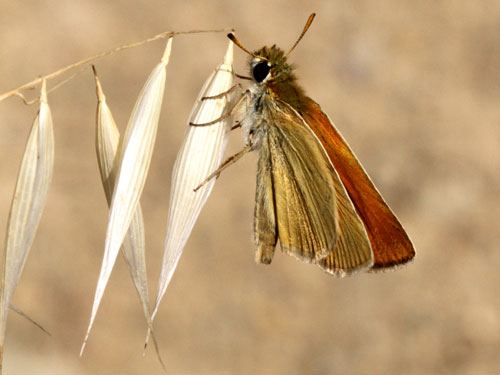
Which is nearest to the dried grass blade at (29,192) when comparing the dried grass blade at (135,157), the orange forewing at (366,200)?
the dried grass blade at (135,157)

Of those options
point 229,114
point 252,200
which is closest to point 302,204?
point 229,114

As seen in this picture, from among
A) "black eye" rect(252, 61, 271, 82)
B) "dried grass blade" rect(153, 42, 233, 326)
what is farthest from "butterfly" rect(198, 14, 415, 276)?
"dried grass blade" rect(153, 42, 233, 326)

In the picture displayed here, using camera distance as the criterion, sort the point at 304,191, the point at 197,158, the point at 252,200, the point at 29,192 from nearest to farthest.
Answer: the point at 29,192 → the point at 197,158 → the point at 304,191 → the point at 252,200

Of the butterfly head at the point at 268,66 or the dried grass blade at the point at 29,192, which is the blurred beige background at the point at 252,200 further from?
the dried grass blade at the point at 29,192

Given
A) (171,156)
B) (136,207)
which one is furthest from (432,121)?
(136,207)

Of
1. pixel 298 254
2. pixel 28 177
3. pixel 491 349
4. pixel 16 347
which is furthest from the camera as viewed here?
pixel 491 349

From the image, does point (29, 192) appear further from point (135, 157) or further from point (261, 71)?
point (261, 71)

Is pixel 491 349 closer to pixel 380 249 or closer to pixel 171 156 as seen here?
pixel 171 156
